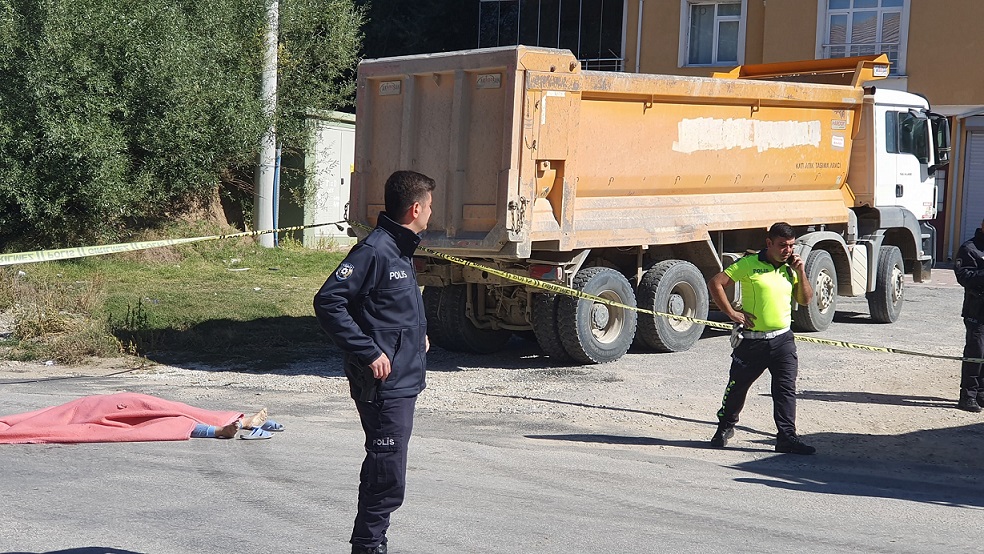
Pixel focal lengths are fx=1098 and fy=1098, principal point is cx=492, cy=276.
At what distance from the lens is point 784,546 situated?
552cm

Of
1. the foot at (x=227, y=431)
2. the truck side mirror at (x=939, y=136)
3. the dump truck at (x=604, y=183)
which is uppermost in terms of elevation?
the truck side mirror at (x=939, y=136)

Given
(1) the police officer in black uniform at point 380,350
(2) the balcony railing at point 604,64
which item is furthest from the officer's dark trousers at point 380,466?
(2) the balcony railing at point 604,64

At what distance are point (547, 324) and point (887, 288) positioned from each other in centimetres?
653

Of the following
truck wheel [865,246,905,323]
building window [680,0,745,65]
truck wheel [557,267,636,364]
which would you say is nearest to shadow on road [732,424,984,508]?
truck wheel [557,267,636,364]

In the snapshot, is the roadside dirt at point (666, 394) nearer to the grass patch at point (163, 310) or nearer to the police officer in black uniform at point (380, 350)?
the grass patch at point (163, 310)

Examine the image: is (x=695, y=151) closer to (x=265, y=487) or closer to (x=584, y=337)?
(x=584, y=337)

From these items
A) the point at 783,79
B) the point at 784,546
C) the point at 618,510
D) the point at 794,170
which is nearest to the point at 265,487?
the point at 618,510

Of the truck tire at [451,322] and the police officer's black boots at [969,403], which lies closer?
the police officer's black boots at [969,403]

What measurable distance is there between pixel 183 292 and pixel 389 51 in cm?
1993

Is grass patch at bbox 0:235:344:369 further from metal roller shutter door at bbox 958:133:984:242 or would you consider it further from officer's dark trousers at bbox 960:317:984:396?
metal roller shutter door at bbox 958:133:984:242

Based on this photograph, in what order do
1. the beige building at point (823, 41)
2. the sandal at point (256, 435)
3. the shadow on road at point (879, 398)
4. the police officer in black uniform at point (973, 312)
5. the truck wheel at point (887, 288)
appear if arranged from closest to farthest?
the sandal at point (256, 435) < the police officer in black uniform at point (973, 312) < the shadow on road at point (879, 398) < the truck wheel at point (887, 288) < the beige building at point (823, 41)

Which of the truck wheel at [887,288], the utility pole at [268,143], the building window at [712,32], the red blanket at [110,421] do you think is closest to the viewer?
the red blanket at [110,421]

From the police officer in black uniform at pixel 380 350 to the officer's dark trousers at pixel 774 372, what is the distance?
3.83 meters

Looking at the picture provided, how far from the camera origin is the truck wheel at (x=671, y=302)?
12.2m
